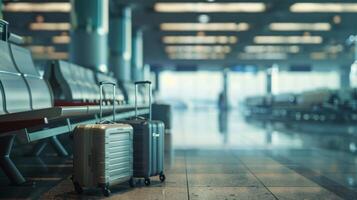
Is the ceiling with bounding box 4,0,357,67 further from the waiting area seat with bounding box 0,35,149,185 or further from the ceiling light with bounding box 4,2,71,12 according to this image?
the waiting area seat with bounding box 0,35,149,185

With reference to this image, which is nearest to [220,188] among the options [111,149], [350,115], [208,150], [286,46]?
[111,149]

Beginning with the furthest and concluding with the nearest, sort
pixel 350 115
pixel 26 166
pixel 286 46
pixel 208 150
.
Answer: pixel 286 46 → pixel 350 115 → pixel 208 150 → pixel 26 166

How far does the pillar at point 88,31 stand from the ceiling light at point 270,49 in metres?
29.6

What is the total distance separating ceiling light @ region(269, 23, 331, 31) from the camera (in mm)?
32594

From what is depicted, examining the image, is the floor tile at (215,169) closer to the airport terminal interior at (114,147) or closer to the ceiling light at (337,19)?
the airport terminal interior at (114,147)

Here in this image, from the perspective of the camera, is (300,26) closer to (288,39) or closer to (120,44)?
(288,39)

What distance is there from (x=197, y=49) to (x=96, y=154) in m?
41.8

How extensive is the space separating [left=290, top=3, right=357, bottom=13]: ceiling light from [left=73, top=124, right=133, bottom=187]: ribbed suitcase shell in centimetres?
2191

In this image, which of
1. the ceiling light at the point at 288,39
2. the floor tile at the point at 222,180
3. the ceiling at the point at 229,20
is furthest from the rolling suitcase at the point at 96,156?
the ceiling light at the point at 288,39

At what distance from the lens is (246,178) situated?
22.1 feet

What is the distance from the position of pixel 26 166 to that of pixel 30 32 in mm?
30533

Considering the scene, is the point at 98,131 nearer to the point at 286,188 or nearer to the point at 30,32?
the point at 286,188

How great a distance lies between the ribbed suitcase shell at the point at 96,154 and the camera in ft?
17.2

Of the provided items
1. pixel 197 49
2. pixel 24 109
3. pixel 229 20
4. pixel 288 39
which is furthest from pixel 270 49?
pixel 24 109
